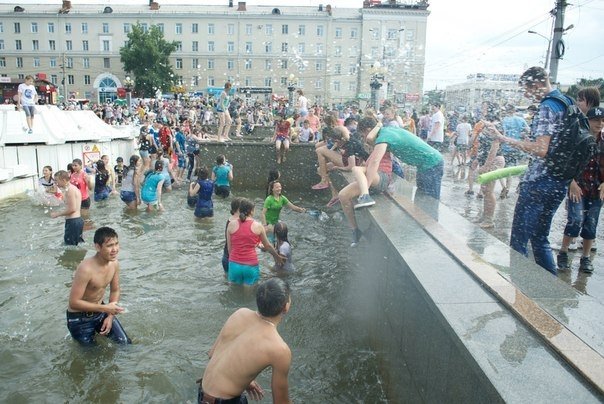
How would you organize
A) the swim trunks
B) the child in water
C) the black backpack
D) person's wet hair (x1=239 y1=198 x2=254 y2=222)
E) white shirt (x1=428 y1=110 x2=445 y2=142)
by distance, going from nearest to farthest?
the black backpack → person's wet hair (x1=239 y1=198 x2=254 y2=222) → the child in water → the swim trunks → white shirt (x1=428 y1=110 x2=445 y2=142)

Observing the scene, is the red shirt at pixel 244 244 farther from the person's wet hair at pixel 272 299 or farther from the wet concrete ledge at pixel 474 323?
the person's wet hair at pixel 272 299

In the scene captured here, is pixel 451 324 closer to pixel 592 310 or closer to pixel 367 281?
pixel 592 310

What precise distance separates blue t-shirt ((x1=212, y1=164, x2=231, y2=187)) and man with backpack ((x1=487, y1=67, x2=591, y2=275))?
9.18 m

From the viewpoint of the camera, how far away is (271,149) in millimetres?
15977

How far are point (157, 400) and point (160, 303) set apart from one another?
2.31m

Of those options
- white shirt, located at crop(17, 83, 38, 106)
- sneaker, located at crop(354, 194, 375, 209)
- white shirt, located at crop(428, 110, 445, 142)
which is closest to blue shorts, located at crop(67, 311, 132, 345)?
sneaker, located at crop(354, 194, 375, 209)

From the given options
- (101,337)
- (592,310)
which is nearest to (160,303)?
(101,337)

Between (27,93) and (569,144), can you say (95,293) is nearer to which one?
(569,144)

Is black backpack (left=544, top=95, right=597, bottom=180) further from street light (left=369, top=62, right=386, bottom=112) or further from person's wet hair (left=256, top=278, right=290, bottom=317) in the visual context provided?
street light (left=369, top=62, right=386, bottom=112)

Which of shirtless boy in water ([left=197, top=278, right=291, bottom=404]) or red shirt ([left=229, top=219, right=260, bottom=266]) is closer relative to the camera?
shirtless boy in water ([left=197, top=278, right=291, bottom=404])

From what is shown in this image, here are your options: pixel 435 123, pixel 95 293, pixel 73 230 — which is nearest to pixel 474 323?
pixel 95 293

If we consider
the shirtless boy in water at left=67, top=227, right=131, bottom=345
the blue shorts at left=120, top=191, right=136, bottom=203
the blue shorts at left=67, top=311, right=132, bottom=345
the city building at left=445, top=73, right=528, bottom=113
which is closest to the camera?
the shirtless boy in water at left=67, top=227, right=131, bottom=345

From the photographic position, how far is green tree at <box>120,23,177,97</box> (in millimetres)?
66812

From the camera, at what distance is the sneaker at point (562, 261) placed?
569cm
